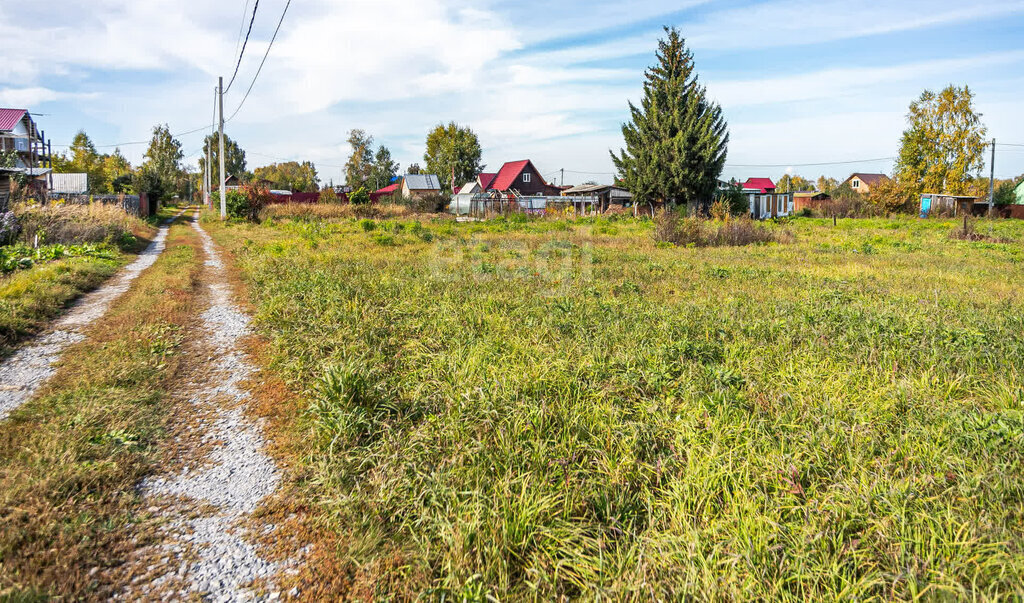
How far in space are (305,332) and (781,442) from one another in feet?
15.7

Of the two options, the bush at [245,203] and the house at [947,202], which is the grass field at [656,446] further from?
the house at [947,202]

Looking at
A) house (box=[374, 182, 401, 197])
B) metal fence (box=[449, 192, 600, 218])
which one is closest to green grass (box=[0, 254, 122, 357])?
metal fence (box=[449, 192, 600, 218])

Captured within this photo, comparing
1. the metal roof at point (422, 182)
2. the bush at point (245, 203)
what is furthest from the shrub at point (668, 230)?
the metal roof at point (422, 182)

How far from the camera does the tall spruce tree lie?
32.7 meters

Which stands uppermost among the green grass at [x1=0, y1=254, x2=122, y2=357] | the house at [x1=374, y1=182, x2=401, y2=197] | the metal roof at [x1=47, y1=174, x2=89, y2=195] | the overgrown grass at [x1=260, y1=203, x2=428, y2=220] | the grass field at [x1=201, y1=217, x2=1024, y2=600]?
the house at [x1=374, y1=182, x2=401, y2=197]

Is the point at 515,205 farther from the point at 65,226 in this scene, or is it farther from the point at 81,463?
the point at 81,463

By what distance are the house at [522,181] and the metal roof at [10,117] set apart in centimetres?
4046

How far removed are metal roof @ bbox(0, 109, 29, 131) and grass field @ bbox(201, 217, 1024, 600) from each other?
46659 mm

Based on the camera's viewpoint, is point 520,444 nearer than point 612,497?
No

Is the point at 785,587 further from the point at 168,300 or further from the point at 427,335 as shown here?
the point at 168,300

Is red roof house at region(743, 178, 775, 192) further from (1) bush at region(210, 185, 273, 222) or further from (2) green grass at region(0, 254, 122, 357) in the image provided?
(2) green grass at region(0, 254, 122, 357)

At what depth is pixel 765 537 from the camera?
2.48m

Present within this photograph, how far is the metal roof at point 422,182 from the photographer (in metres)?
66.7

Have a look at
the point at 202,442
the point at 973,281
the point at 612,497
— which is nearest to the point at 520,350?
the point at 612,497
